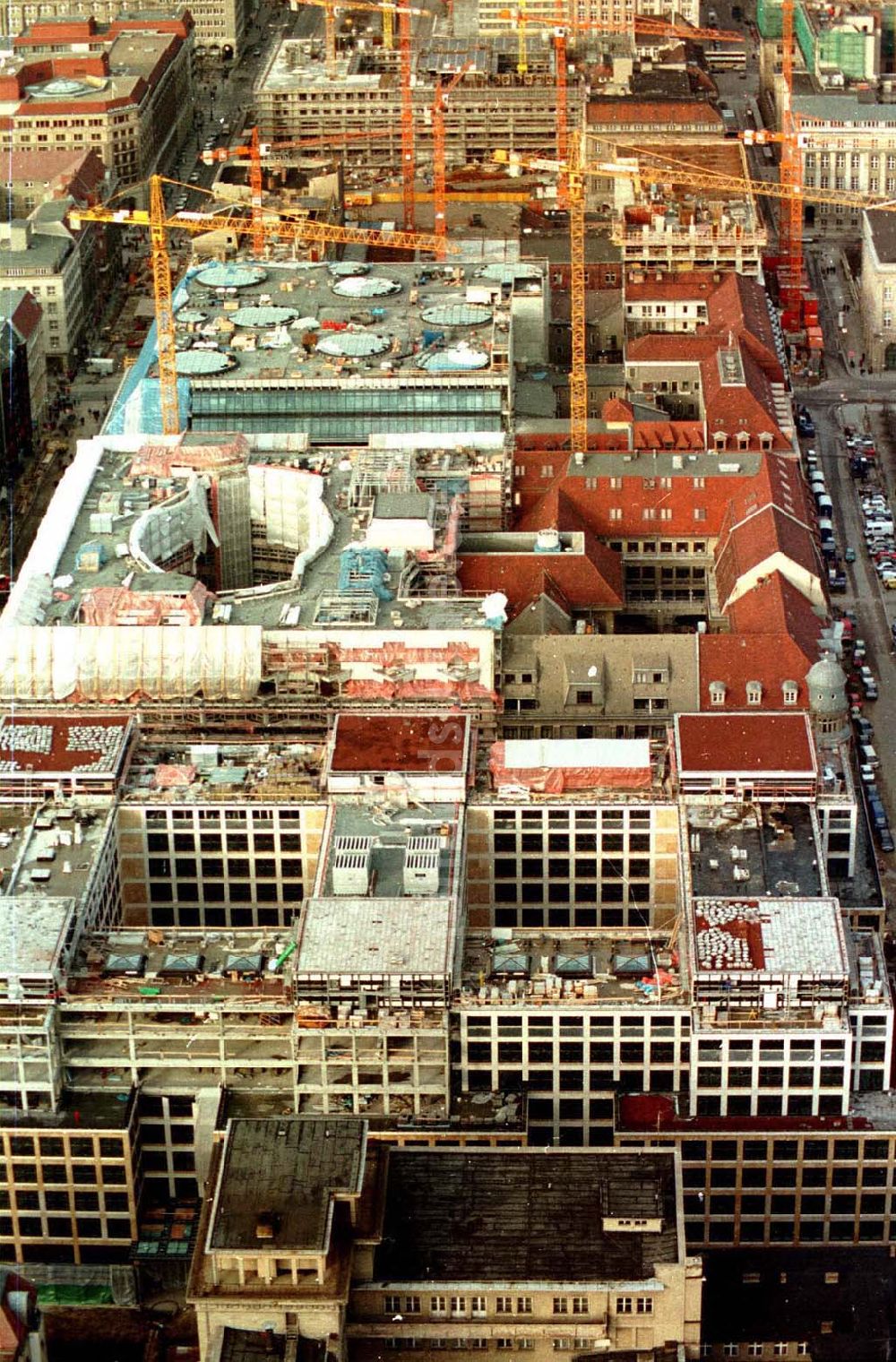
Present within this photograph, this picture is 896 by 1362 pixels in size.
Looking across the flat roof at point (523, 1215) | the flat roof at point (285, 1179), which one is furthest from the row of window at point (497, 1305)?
the flat roof at point (285, 1179)

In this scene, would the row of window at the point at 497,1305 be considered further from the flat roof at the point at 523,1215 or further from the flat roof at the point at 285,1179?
the flat roof at the point at 285,1179

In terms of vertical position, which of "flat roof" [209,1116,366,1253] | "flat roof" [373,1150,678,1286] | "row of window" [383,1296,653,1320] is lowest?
"row of window" [383,1296,653,1320]

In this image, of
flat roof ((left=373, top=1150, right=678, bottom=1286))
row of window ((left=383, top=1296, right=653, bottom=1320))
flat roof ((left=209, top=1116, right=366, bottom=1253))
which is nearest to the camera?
flat roof ((left=209, top=1116, right=366, bottom=1253))

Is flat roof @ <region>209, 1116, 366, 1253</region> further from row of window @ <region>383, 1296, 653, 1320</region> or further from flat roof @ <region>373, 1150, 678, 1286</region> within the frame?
row of window @ <region>383, 1296, 653, 1320</region>

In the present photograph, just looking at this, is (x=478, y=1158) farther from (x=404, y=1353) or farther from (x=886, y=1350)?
(x=886, y=1350)

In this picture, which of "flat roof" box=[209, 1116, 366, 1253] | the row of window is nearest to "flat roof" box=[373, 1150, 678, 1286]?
the row of window

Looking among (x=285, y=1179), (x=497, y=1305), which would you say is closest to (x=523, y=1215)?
(x=497, y=1305)

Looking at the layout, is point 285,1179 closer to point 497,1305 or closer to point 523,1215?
point 497,1305
